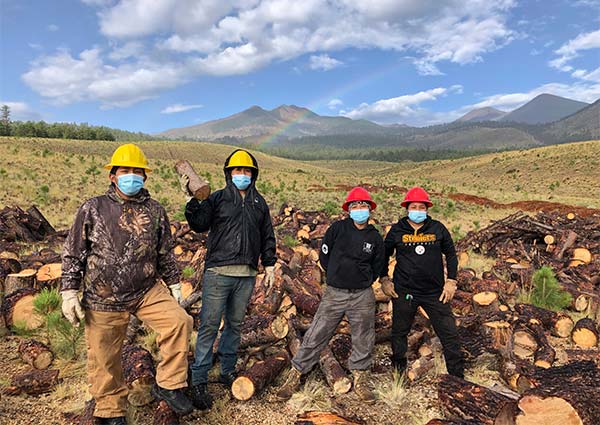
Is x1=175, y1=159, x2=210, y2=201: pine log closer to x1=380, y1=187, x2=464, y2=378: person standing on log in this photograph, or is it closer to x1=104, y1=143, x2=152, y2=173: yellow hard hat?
x1=104, y1=143, x2=152, y2=173: yellow hard hat

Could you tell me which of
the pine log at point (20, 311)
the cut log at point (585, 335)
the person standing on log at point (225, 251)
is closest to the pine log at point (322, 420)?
the person standing on log at point (225, 251)

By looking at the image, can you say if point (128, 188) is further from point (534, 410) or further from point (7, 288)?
point (7, 288)

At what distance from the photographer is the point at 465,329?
15.2 ft

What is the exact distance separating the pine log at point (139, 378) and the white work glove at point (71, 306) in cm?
101

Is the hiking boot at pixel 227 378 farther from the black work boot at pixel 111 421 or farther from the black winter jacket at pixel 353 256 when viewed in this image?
the black winter jacket at pixel 353 256

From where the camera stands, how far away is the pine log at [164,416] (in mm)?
3021

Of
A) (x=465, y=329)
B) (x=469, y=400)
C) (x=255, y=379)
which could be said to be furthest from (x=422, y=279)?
(x=255, y=379)

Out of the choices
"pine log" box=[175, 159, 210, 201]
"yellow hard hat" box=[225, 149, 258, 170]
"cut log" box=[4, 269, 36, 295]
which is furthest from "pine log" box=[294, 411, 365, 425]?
"cut log" box=[4, 269, 36, 295]

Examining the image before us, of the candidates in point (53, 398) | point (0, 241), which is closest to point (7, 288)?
point (53, 398)

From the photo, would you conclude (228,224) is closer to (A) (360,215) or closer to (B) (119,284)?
(B) (119,284)

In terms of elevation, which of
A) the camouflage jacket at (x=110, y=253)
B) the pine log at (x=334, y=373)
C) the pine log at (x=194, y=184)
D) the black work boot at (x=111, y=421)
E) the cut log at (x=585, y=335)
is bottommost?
the cut log at (x=585, y=335)

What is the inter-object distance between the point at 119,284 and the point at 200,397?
4.27 feet

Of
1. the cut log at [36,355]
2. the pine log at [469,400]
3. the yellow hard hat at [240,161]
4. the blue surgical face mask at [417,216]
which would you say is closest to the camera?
the pine log at [469,400]

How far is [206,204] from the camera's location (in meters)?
3.33
